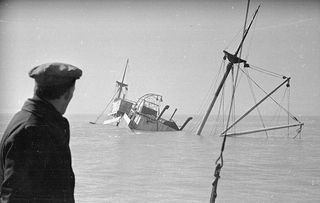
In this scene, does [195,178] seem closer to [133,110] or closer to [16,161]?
[16,161]

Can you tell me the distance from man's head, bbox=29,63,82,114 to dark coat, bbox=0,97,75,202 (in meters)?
0.05

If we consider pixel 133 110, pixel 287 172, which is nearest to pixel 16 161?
pixel 287 172

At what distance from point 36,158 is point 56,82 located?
16.6 inches

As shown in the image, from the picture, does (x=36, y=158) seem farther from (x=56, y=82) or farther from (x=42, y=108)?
(x=56, y=82)

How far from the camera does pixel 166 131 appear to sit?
47.6 m

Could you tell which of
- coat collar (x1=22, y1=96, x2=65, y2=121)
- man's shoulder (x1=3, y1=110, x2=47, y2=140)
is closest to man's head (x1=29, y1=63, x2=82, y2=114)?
coat collar (x1=22, y1=96, x2=65, y2=121)

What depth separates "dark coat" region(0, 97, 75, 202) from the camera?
2033mm

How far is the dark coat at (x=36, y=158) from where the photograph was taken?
2.03 metres

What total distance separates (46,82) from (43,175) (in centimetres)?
50

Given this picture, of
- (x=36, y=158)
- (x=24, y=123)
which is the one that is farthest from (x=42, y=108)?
(x=36, y=158)

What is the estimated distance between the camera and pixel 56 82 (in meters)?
2.19

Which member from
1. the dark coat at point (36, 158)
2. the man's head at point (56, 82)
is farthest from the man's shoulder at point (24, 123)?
the man's head at point (56, 82)

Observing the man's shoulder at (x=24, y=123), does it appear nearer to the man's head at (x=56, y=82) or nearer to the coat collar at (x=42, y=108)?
the coat collar at (x=42, y=108)

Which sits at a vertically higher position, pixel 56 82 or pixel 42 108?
pixel 56 82
